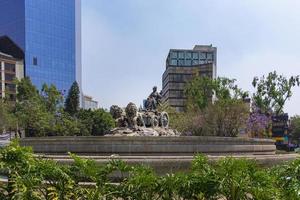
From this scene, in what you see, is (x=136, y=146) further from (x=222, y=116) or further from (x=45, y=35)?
(x=45, y=35)

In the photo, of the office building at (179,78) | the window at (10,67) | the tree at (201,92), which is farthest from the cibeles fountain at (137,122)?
the window at (10,67)

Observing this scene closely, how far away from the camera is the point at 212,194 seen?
5.52 m

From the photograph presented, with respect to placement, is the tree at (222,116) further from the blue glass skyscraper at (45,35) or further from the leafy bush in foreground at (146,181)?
the blue glass skyscraper at (45,35)

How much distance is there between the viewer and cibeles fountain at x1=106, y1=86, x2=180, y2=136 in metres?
22.6

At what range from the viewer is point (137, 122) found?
23484 mm

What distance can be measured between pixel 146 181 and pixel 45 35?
4535 inches

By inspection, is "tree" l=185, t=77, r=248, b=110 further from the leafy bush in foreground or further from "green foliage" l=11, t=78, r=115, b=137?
the leafy bush in foreground

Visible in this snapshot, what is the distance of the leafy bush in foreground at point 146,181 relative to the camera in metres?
5.47

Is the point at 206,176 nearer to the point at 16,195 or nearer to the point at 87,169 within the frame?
the point at 87,169

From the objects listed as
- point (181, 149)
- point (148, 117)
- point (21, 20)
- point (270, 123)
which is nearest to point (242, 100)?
point (270, 123)

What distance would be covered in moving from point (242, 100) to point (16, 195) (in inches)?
1912

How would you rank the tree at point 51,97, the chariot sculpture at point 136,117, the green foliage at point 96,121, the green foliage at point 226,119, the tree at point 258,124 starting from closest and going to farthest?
the chariot sculpture at point 136,117 < the green foliage at point 226,119 < the tree at point 258,124 < the tree at point 51,97 < the green foliage at point 96,121

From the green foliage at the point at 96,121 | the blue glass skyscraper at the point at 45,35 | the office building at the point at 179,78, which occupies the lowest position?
the green foliage at the point at 96,121

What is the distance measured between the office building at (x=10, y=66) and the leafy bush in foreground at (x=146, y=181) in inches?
3703
